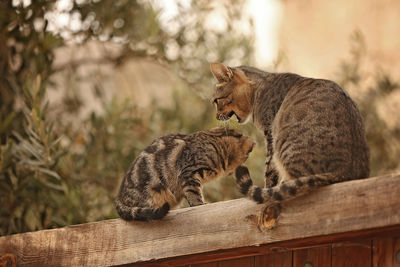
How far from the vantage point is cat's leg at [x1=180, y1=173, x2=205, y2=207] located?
338 cm

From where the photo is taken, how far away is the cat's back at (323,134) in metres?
Answer: 2.77

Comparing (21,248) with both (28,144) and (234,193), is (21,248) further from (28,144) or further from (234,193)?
(234,193)

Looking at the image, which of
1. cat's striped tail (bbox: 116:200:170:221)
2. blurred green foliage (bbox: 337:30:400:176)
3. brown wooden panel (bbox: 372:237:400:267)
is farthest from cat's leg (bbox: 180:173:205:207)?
blurred green foliage (bbox: 337:30:400:176)

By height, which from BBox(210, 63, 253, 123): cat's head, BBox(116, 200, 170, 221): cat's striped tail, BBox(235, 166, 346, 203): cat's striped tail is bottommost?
BBox(116, 200, 170, 221): cat's striped tail

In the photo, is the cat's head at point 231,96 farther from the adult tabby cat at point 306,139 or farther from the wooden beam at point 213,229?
the wooden beam at point 213,229

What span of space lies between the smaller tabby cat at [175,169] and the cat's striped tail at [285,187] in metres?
0.66

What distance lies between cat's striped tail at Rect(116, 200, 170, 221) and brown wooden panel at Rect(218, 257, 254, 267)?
1.34ft

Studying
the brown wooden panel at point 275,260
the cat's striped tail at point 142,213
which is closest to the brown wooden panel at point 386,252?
the brown wooden panel at point 275,260

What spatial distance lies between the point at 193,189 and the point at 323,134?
88cm

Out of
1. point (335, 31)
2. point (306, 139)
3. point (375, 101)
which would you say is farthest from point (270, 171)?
point (335, 31)

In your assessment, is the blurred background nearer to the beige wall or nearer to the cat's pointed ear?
the cat's pointed ear

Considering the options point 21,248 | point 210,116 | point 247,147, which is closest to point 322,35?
point 210,116

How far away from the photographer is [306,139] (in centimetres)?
284

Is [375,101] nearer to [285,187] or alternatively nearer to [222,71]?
[222,71]
